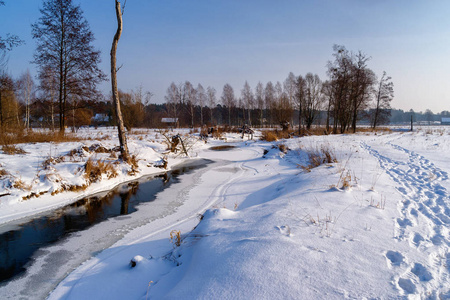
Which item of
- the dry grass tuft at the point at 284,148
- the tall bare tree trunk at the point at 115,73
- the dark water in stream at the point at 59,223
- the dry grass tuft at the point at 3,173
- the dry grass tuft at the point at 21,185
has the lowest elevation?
the dark water in stream at the point at 59,223

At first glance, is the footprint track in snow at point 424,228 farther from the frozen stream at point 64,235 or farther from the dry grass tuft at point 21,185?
the dry grass tuft at point 21,185

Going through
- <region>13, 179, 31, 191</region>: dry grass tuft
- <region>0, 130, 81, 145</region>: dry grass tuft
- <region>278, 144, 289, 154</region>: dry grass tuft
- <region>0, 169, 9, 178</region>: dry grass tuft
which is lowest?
<region>13, 179, 31, 191</region>: dry grass tuft

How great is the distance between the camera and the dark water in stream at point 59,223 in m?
3.26

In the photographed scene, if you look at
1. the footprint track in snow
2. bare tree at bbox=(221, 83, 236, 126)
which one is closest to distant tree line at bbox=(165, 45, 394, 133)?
bare tree at bbox=(221, 83, 236, 126)

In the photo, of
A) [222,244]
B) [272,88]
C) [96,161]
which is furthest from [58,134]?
[272,88]

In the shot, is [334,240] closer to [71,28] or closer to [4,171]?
[4,171]

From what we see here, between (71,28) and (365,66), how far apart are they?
24515 mm

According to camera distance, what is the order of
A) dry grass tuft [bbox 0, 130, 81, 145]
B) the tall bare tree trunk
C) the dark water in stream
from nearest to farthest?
the dark water in stream
the tall bare tree trunk
dry grass tuft [bbox 0, 130, 81, 145]

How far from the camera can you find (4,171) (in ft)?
17.4

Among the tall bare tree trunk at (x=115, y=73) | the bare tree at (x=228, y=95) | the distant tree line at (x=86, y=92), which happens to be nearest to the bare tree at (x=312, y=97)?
the distant tree line at (x=86, y=92)

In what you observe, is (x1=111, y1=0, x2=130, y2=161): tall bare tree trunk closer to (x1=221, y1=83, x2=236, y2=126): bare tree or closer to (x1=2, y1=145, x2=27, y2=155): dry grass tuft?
(x1=2, y1=145, x2=27, y2=155): dry grass tuft

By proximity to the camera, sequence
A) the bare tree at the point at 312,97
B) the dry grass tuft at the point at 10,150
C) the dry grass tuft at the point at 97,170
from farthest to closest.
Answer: the bare tree at the point at 312,97 → the dry grass tuft at the point at 10,150 → the dry grass tuft at the point at 97,170

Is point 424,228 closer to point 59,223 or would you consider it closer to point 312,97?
point 59,223

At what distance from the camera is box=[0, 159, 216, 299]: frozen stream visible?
2.81 metres
